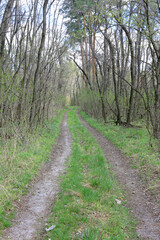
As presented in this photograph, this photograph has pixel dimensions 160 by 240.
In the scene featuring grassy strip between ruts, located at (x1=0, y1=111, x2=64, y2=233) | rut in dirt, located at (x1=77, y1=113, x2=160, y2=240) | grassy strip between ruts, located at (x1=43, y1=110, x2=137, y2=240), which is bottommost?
rut in dirt, located at (x1=77, y1=113, x2=160, y2=240)

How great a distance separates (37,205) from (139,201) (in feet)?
7.39

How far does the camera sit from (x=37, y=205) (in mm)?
4188

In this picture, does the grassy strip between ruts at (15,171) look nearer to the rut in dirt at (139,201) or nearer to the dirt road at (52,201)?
the dirt road at (52,201)

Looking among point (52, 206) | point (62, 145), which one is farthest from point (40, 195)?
point (62, 145)

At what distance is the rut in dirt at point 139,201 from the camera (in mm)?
3475

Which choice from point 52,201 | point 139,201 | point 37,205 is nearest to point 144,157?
point 139,201

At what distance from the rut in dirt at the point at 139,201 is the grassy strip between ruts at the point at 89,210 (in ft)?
0.60

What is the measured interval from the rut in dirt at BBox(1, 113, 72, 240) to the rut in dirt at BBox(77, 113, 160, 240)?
1.72 metres

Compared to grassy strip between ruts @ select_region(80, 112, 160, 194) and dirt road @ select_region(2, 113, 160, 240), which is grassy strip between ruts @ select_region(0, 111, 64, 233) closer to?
dirt road @ select_region(2, 113, 160, 240)

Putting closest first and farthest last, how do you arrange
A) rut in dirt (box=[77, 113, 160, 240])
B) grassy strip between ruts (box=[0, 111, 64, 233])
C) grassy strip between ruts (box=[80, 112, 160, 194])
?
rut in dirt (box=[77, 113, 160, 240]) < grassy strip between ruts (box=[0, 111, 64, 233]) < grassy strip between ruts (box=[80, 112, 160, 194])

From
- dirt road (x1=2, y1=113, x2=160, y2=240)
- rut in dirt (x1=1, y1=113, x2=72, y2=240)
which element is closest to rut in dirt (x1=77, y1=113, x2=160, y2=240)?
dirt road (x1=2, y1=113, x2=160, y2=240)

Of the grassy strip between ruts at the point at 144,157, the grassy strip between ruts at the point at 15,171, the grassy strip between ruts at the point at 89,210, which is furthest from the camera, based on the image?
the grassy strip between ruts at the point at 144,157

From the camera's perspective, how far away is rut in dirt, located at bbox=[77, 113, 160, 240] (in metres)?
3.47

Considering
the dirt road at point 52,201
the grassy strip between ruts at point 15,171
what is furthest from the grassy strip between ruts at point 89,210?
the grassy strip between ruts at point 15,171
